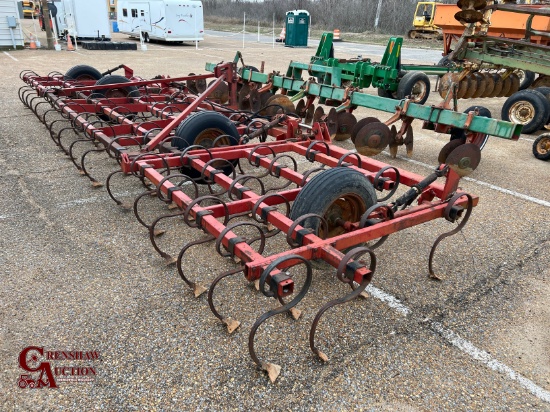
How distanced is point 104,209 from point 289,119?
84.7 inches

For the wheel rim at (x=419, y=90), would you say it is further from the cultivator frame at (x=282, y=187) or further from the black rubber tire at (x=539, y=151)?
the cultivator frame at (x=282, y=187)

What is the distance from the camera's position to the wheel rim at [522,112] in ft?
23.5

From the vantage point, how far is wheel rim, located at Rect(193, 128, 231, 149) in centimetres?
432

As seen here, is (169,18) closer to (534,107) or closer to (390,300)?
(534,107)

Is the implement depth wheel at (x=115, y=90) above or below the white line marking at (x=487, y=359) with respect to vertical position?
above

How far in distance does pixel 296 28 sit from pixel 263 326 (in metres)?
23.2

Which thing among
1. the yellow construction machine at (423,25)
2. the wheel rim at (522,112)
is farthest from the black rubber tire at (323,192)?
the yellow construction machine at (423,25)

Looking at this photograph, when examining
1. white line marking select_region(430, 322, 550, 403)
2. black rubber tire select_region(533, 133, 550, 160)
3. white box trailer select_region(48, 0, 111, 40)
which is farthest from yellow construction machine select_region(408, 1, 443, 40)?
white line marking select_region(430, 322, 550, 403)

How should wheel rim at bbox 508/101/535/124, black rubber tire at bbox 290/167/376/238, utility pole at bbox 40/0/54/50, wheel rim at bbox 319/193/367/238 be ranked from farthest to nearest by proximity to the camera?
utility pole at bbox 40/0/54/50, wheel rim at bbox 508/101/535/124, wheel rim at bbox 319/193/367/238, black rubber tire at bbox 290/167/376/238

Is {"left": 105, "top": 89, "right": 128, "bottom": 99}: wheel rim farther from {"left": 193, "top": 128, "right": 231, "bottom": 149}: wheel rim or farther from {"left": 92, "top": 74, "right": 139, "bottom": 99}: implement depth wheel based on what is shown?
{"left": 193, "top": 128, "right": 231, "bottom": 149}: wheel rim

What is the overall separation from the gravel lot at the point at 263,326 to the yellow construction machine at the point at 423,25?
2606 cm

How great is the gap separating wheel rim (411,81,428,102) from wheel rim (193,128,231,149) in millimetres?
5387
